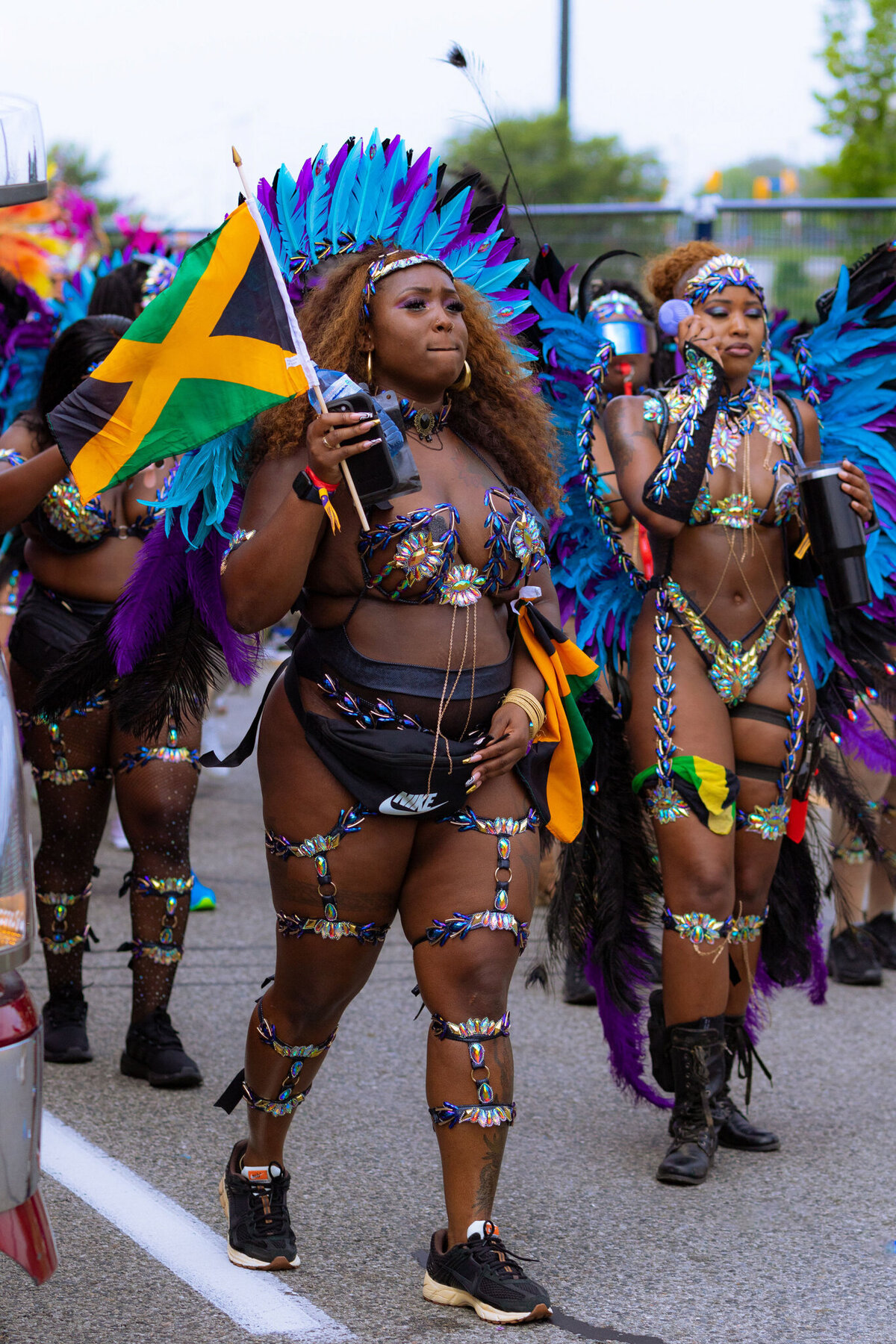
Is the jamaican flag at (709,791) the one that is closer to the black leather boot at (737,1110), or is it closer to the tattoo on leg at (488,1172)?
the black leather boot at (737,1110)

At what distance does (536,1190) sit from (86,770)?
186cm

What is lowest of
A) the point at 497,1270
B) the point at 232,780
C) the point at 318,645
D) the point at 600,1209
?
the point at 232,780

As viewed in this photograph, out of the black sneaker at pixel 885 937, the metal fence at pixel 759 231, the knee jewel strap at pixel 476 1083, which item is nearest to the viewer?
the knee jewel strap at pixel 476 1083

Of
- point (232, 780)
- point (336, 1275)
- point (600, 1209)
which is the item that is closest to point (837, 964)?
point (600, 1209)

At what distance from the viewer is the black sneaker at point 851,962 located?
6285 millimetres

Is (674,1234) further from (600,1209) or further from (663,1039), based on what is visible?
(663,1039)

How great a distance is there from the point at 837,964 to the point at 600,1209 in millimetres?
2643

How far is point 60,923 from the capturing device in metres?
5.11

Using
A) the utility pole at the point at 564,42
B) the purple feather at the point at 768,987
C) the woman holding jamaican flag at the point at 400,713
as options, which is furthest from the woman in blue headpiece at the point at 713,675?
the utility pole at the point at 564,42

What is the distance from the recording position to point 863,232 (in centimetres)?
1180

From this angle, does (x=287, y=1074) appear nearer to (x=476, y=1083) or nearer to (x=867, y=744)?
(x=476, y=1083)

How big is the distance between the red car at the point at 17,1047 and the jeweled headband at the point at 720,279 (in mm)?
2528

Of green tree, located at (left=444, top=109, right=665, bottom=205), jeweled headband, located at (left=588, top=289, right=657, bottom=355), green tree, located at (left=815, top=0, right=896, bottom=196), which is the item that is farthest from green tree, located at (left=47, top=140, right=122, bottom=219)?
jeweled headband, located at (left=588, top=289, right=657, bottom=355)

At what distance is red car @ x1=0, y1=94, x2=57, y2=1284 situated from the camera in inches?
98.5
